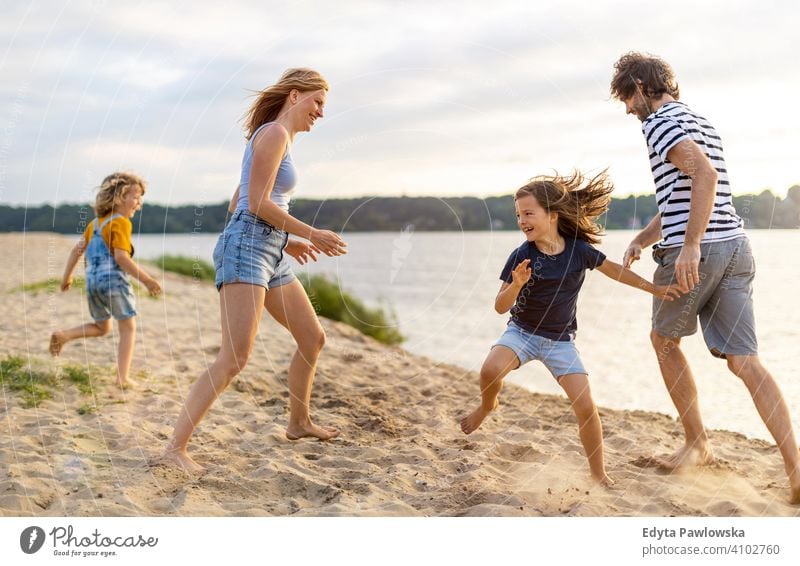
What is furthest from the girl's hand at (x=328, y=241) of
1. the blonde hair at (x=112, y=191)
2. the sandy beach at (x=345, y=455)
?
the blonde hair at (x=112, y=191)

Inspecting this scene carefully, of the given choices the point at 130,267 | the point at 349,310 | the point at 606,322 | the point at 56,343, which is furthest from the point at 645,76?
the point at 606,322

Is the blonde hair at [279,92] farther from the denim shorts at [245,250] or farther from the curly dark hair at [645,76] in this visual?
the curly dark hair at [645,76]

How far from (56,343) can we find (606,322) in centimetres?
862

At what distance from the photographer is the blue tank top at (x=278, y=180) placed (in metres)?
4.74

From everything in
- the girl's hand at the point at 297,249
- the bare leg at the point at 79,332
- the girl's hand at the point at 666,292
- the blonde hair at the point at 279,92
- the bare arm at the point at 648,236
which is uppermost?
the blonde hair at the point at 279,92

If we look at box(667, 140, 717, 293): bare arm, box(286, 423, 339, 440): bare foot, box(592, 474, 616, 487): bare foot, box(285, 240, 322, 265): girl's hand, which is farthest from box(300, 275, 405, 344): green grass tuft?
box(667, 140, 717, 293): bare arm

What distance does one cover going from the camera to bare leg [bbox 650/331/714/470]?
16.0 feet

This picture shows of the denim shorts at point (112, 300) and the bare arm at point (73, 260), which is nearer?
the denim shorts at point (112, 300)

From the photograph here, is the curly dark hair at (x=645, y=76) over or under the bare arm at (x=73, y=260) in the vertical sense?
over

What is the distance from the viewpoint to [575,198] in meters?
4.80

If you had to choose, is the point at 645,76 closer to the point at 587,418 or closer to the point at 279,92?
the point at 587,418

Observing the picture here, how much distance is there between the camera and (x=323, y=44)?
6.73 m

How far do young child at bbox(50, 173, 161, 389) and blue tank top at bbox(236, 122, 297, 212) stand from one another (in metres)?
2.40

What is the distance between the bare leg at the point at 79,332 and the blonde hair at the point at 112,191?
948 millimetres
